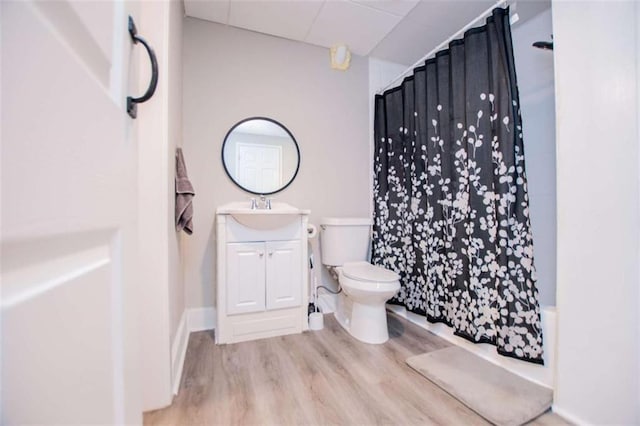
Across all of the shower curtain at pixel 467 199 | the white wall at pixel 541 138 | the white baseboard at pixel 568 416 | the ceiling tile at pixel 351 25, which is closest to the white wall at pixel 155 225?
the ceiling tile at pixel 351 25

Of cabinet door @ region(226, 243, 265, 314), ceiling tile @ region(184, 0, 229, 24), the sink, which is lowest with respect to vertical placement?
cabinet door @ region(226, 243, 265, 314)

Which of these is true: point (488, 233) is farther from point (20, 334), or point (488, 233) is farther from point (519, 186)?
point (20, 334)

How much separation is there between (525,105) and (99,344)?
2650 millimetres

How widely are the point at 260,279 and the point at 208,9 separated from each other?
1.99 metres

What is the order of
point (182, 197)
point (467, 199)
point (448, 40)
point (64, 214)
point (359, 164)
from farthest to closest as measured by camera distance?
1. point (359, 164)
2. point (448, 40)
3. point (467, 199)
4. point (182, 197)
5. point (64, 214)

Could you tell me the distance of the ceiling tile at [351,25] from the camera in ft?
6.54

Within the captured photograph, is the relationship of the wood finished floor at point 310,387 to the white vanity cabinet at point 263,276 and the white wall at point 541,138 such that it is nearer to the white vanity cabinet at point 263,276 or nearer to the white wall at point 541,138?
the white vanity cabinet at point 263,276

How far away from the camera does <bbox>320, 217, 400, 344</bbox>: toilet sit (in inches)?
70.4

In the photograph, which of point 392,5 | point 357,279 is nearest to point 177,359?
point 357,279

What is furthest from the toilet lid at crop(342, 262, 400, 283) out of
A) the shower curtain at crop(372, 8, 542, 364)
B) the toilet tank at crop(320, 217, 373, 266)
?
the shower curtain at crop(372, 8, 542, 364)

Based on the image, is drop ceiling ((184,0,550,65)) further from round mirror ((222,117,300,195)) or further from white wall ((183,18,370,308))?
round mirror ((222,117,300,195))

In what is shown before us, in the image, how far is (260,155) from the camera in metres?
2.25

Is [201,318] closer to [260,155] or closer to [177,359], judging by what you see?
[177,359]

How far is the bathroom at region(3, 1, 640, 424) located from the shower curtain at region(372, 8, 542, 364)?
17 cm
